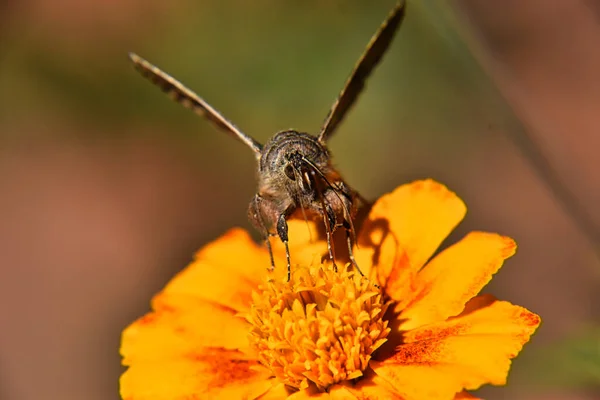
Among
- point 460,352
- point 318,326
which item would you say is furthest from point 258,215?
point 460,352

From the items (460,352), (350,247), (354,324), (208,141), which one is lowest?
(460,352)

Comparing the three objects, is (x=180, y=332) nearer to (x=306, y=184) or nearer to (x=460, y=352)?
(x=306, y=184)

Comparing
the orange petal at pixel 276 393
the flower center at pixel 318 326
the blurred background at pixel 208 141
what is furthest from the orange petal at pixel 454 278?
the blurred background at pixel 208 141

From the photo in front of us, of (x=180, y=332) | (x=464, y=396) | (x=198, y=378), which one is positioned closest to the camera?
(x=464, y=396)

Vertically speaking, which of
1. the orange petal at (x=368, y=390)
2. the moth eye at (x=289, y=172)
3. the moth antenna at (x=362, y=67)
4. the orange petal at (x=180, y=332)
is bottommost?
the orange petal at (x=368, y=390)

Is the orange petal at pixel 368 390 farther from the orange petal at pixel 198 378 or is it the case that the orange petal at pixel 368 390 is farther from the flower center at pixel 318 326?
the orange petal at pixel 198 378

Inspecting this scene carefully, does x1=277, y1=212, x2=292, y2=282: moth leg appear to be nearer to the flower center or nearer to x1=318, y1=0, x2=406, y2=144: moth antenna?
the flower center
